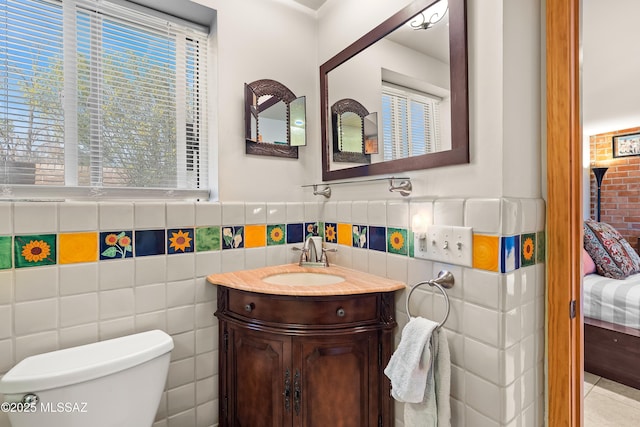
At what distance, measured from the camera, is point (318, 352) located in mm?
1183

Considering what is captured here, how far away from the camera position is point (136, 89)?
1447 mm

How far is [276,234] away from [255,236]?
0.12 meters

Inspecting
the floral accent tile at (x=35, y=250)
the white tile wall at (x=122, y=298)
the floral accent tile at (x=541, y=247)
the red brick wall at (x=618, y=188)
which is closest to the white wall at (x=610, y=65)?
the red brick wall at (x=618, y=188)

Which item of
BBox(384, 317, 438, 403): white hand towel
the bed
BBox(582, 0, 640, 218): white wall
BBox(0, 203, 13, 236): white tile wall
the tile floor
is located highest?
BBox(582, 0, 640, 218): white wall

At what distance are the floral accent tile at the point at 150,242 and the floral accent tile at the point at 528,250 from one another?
139 cm

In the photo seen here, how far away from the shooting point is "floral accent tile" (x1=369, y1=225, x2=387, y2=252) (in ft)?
4.54

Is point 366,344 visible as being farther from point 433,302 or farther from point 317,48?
point 317,48

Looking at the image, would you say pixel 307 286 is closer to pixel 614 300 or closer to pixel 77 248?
pixel 77 248

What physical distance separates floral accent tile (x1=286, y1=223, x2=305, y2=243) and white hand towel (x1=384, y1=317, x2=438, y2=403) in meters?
0.85

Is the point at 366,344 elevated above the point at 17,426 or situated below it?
above

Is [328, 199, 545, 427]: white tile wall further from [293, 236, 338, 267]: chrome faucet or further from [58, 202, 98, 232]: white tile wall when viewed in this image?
[58, 202, 98, 232]: white tile wall

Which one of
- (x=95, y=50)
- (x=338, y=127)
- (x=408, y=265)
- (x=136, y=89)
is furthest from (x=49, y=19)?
(x=408, y=265)

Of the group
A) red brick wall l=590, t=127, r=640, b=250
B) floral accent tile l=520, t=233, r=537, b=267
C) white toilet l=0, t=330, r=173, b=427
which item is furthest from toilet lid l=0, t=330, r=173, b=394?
red brick wall l=590, t=127, r=640, b=250

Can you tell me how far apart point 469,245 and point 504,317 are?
0.24 m
